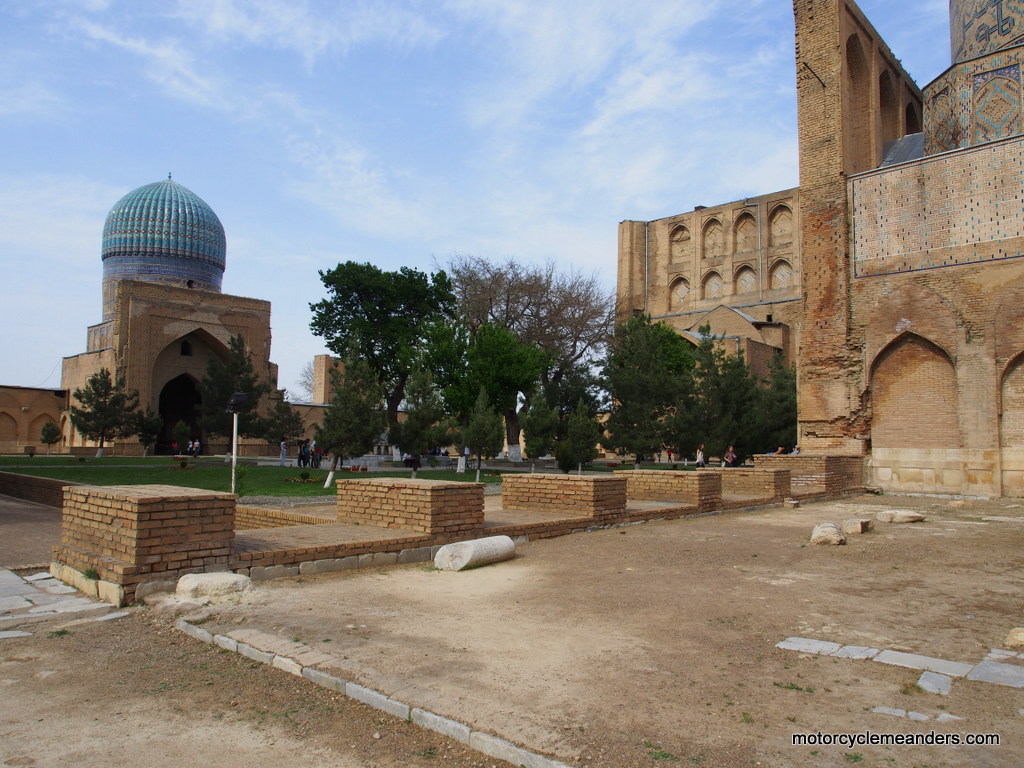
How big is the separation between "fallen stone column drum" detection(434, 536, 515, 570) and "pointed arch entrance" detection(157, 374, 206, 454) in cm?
3681

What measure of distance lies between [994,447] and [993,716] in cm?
1353

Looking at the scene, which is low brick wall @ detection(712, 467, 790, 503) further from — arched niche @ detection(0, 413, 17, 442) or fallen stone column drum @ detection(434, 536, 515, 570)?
arched niche @ detection(0, 413, 17, 442)

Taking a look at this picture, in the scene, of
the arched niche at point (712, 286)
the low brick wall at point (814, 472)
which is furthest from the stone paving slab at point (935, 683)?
the arched niche at point (712, 286)

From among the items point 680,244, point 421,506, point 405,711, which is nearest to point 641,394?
point 421,506

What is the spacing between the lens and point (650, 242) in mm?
53875

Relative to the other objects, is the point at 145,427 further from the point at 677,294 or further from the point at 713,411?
the point at 677,294

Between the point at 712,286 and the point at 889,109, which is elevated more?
the point at 712,286

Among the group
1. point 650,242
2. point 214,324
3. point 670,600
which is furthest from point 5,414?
point 670,600

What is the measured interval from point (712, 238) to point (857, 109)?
34119 mm

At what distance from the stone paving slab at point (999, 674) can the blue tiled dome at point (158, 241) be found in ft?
143

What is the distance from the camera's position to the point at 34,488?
1317 cm

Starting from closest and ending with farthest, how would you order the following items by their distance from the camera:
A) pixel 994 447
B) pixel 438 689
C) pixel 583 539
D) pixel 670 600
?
pixel 438 689
pixel 670 600
pixel 583 539
pixel 994 447

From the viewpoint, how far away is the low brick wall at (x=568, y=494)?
8.78 m

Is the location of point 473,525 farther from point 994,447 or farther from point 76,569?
point 994,447
